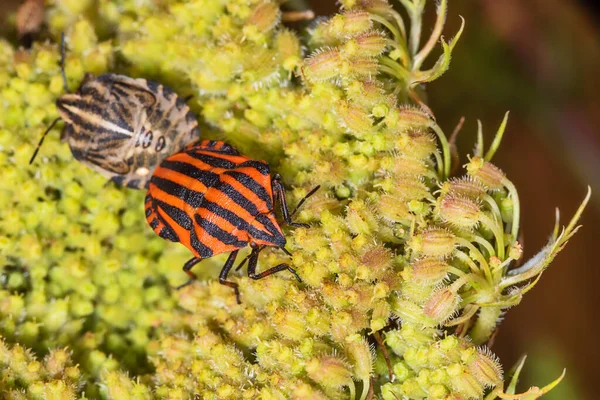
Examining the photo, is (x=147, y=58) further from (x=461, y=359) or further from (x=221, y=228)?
(x=461, y=359)

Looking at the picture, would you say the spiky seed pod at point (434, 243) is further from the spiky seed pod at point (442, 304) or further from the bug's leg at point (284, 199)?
the bug's leg at point (284, 199)

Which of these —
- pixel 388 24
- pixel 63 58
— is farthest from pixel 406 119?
pixel 63 58

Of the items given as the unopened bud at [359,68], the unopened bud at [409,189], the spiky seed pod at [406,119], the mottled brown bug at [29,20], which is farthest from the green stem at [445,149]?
the mottled brown bug at [29,20]

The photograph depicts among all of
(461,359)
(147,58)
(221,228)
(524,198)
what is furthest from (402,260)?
(524,198)

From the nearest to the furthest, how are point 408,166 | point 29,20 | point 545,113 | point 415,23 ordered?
1. point 408,166
2. point 415,23
3. point 29,20
4. point 545,113

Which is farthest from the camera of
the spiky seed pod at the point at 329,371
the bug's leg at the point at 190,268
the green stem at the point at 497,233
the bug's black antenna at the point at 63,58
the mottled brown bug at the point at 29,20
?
the mottled brown bug at the point at 29,20

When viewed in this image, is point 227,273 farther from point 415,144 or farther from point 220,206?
point 415,144
